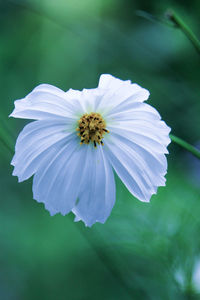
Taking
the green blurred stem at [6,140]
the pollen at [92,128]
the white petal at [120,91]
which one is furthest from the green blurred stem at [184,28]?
the green blurred stem at [6,140]

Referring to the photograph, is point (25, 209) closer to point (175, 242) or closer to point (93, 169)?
point (175, 242)

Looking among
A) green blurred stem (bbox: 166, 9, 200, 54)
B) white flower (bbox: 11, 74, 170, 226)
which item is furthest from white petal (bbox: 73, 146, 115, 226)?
green blurred stem (bbox: 166, 9, 200, 54)

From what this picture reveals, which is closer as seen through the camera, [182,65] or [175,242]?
[175,242]

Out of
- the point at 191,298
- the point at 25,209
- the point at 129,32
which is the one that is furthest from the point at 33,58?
the point at 191,298

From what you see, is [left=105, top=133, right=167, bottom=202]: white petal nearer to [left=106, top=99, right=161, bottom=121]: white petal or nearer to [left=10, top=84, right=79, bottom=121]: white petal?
[left=106, top=99, right=161, bottom=121]: white petal

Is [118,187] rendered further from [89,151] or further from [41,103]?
[41,103]
